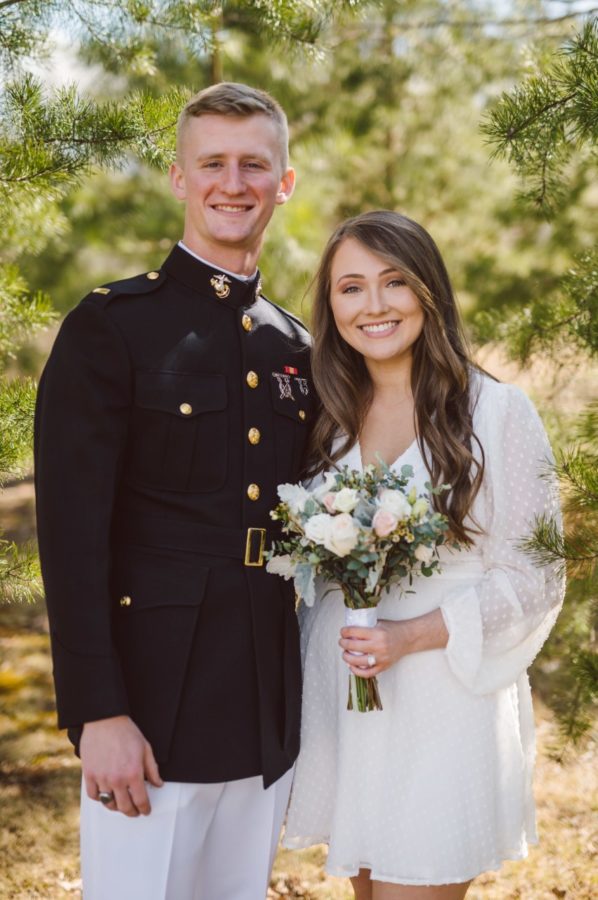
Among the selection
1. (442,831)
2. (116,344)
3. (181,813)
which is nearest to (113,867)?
(181,813)

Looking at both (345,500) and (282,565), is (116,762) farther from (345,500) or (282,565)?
(345,500)

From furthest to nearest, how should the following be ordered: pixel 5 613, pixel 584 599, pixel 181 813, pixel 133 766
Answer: pixel 5 613
pixel 584 599
pixel 181 813
pixel 133 766

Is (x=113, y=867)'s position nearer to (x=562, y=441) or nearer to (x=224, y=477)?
(x=224, y=477)

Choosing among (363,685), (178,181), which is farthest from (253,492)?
(178,181)

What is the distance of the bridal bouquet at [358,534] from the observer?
2230 millimetres

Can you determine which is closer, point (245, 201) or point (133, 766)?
point (133, 766)

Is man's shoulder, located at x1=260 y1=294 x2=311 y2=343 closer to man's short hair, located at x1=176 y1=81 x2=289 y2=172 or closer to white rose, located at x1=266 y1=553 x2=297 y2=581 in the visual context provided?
man's short hair, located at x1=176 y1=81 x2=289 y2=172

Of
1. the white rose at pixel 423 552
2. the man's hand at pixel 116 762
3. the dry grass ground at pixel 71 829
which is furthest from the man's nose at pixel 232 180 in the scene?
the dry grass ground at pixel 71 829

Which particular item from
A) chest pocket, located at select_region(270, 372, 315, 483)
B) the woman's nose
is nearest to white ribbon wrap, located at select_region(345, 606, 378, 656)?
chest pocket, located at select_region(270, 372, 315, 483)

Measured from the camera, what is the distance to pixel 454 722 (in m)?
2.52

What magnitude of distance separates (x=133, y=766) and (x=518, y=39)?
5.21 meters

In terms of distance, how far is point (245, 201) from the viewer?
2.56 metres

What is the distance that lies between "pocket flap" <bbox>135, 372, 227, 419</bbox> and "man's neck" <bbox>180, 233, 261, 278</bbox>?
1.12 feet

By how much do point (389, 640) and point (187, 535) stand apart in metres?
0.57
